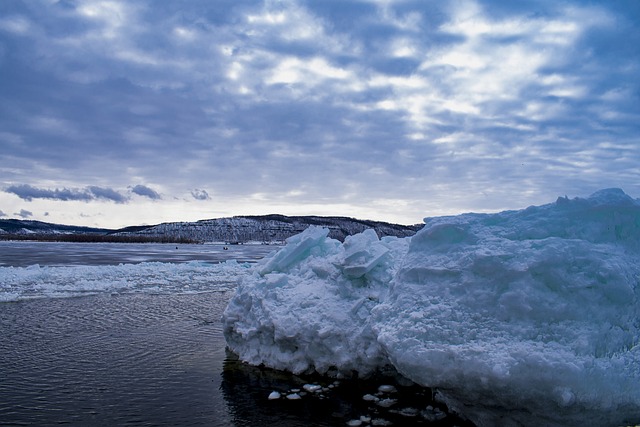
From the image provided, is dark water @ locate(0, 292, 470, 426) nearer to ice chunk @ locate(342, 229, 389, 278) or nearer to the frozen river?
the frozen river

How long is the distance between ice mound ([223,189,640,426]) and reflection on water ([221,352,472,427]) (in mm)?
343

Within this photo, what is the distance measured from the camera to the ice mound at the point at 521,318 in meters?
5.53

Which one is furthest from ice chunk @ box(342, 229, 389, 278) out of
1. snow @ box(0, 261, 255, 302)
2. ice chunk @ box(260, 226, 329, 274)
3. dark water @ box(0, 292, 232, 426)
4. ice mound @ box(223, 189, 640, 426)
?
snow @ box(0, 261, 255, 302)

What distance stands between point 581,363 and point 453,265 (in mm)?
2068

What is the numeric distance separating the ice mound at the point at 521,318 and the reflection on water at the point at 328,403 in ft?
1.13

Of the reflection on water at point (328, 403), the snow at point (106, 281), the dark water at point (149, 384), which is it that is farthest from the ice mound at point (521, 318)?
the snow at point (106, 281)

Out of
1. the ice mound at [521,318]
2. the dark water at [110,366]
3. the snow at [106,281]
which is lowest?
the dark water at [110,366]

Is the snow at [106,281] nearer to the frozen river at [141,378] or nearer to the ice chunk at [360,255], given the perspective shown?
the frozen river at [141,378]

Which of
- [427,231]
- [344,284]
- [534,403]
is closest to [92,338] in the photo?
[344,284]

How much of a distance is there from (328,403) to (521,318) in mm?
3321

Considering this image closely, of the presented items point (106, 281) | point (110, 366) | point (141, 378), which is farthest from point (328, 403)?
point (106, 281)

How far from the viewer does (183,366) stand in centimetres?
957

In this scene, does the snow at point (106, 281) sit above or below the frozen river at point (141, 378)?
above

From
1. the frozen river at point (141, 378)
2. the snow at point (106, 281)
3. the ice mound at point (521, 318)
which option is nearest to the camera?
the ice mound at point (521, 318)
